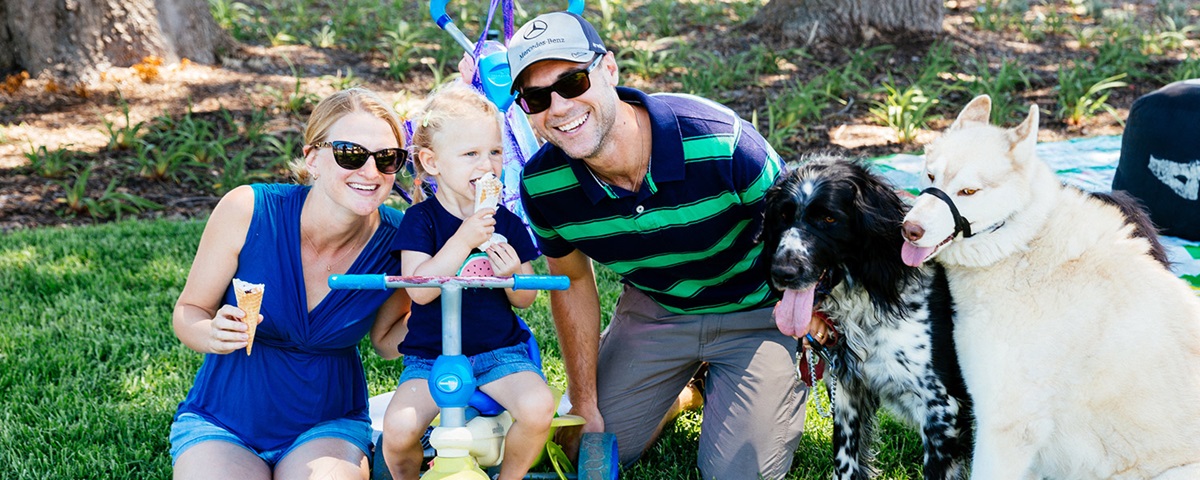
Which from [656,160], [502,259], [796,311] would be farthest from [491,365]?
[796,311]

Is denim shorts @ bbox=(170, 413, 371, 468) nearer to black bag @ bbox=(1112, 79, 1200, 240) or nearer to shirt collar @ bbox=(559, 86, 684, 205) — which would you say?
shirt collar @ bbox=(559, 86, 684, 205)

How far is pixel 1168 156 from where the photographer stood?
5238 mm

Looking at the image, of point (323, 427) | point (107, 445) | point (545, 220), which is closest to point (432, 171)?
point (545, 220)

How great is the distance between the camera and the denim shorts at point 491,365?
340 cm

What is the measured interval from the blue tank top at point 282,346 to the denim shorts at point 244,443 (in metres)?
0.03

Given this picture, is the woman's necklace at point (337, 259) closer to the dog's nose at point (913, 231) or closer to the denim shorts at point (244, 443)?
the denim shorts at point (244, 443)

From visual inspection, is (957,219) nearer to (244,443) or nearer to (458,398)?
(458,398)

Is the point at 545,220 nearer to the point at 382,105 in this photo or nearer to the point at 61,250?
the point at 382,105

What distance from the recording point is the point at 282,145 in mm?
8289

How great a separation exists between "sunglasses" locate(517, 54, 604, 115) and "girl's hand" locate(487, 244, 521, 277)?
0.50m

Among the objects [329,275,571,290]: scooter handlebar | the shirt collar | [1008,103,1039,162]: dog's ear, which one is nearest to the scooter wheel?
the shirt collar

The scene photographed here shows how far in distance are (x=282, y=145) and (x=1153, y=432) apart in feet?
23.4

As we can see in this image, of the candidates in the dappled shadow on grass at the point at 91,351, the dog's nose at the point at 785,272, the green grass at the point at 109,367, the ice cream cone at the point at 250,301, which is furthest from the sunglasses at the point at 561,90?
the dappled shadow on grass at the point at 91,351

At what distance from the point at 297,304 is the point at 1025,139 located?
2362 millimetres
